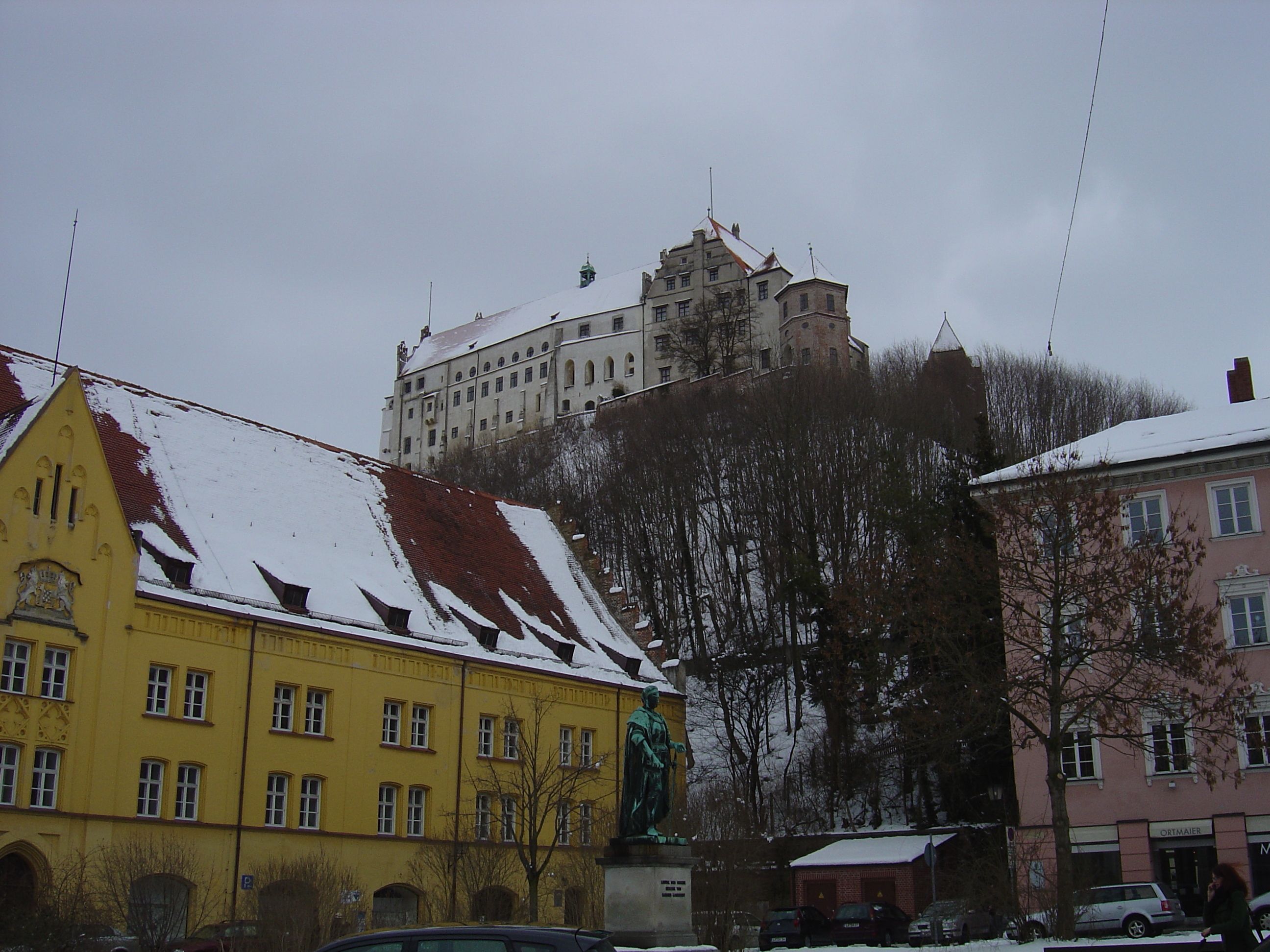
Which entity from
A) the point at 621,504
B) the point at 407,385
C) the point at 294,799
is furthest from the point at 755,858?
the point at 407,385

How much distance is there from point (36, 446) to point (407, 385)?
107 metres

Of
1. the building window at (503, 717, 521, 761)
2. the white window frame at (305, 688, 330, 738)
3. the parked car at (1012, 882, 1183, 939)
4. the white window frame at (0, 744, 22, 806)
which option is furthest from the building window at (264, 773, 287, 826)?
the parked car at (1012, 882, 1183, 939)

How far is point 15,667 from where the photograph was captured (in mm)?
26734

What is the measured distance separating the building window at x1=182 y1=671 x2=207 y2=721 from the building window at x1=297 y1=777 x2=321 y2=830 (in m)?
3.07

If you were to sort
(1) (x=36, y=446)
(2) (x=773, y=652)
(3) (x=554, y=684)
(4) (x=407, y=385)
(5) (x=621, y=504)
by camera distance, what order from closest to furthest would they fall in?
1. (1) (x=36, y=446)
2. (3) (x=554, y=684)
3. (2) (x=773, y=652)
4. (5) (x=621, y=504)
5. (4) (x=407, y=385)

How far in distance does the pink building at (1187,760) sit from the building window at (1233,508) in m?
0.03

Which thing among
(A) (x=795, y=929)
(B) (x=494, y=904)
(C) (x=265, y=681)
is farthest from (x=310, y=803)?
(A) (x=795, y=929)

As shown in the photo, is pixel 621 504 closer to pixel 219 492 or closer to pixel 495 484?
pixel 495 484

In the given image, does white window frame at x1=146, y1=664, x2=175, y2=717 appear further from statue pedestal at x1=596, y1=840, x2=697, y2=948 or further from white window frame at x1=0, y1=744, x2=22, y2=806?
statue pedestal at x1=596, y1=840, x2=697, y2=948

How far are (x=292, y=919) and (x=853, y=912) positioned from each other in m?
17.4

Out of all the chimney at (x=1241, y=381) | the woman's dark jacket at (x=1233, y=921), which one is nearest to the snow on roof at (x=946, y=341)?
the chimney at (x=1241, y=381)

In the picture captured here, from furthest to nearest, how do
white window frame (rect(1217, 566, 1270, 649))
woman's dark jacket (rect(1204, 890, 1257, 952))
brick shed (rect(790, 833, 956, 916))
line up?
1. brick shed (rect(790, 833, 956, 916))
2. white window frame (rect(1217, 566, 1270, 649))
3. woman's dark jacket (rect(1204, 890, 1257, 952))

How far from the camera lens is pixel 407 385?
134500 millimetres

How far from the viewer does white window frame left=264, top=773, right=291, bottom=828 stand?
30.5m
